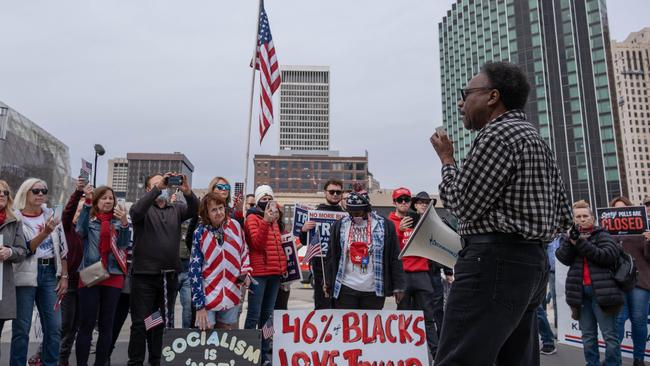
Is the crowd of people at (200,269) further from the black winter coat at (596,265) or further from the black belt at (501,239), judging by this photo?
the black belt at (501,239)

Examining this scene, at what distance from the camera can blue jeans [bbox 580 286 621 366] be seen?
493cm

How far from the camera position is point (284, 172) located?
141 m

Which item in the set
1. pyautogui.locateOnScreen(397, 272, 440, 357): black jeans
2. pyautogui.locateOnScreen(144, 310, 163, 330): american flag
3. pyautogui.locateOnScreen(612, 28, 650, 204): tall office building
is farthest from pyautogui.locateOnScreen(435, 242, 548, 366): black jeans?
pyautogui.locateOnScreen(612, 28, 650, 204): tall office building

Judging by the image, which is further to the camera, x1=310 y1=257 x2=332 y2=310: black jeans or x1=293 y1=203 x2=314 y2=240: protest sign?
x1=293 y1=203 x2=314 y2=240: protest sign

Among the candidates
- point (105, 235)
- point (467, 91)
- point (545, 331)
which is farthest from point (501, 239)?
point (545, 331)

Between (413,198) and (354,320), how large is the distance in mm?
2513

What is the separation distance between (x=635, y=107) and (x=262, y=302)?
185024 millimetres

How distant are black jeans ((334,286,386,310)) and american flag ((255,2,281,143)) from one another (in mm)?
6553

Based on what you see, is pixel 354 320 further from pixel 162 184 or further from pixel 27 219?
pixel 27 219

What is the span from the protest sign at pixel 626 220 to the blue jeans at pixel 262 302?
428 centimetres

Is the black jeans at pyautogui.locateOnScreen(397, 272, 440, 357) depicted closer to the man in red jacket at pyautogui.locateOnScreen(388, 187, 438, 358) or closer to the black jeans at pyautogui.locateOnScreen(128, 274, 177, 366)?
the man in red jacket at pyautogui.locateOnScreen(388, 187, 438, 358)

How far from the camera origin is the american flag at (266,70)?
11102 millimetres

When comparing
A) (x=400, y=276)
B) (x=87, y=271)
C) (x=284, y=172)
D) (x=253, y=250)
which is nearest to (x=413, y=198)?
(x=400, y=276)

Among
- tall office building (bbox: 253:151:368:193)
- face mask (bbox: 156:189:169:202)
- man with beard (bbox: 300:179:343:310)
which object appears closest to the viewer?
face mask (bbox: 156:189:169:202)
